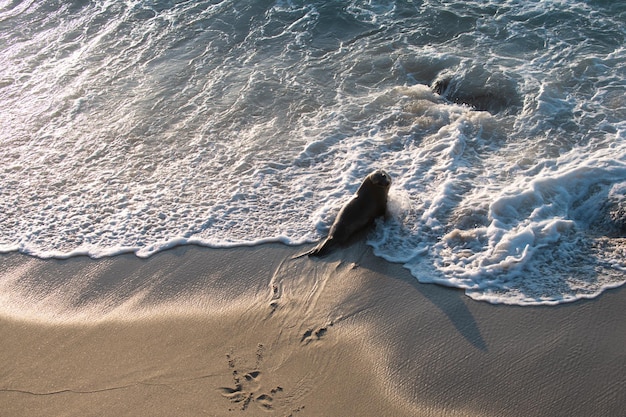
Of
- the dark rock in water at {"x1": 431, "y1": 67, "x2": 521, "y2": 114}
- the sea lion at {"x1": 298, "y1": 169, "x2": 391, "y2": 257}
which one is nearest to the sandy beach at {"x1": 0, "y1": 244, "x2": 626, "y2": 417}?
the sea lion at {"x1": 298, "y1": 169, "x2": 391, "y2": 257}

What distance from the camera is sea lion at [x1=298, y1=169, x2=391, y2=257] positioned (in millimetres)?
5984

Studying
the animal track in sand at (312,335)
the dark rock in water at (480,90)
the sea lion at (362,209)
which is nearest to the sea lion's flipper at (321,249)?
the sea lion at (362,209)

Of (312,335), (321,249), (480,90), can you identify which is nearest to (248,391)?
(312,335)

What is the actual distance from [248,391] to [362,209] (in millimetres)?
2411

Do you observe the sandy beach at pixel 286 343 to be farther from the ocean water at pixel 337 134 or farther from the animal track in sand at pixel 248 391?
the ocean water at pixel 337 134

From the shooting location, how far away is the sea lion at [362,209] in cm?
598

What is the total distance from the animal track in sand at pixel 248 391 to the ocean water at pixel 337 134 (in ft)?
5.93

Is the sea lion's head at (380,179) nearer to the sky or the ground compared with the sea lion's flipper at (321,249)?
nearer to the sky

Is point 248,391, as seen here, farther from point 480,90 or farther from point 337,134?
point 480,90

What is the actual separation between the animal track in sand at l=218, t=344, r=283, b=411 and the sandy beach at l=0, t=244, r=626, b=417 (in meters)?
0.01

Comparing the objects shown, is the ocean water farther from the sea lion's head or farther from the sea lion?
the sea lion's head

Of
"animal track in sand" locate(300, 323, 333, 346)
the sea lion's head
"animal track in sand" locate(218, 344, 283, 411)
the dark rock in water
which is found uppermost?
the sea lion's head

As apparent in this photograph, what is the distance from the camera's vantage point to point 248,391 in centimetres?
438

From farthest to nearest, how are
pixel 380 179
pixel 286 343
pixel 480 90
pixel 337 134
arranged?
pixel 480 90, pixel 337 134, pixel 380 179, pixel 286 343
